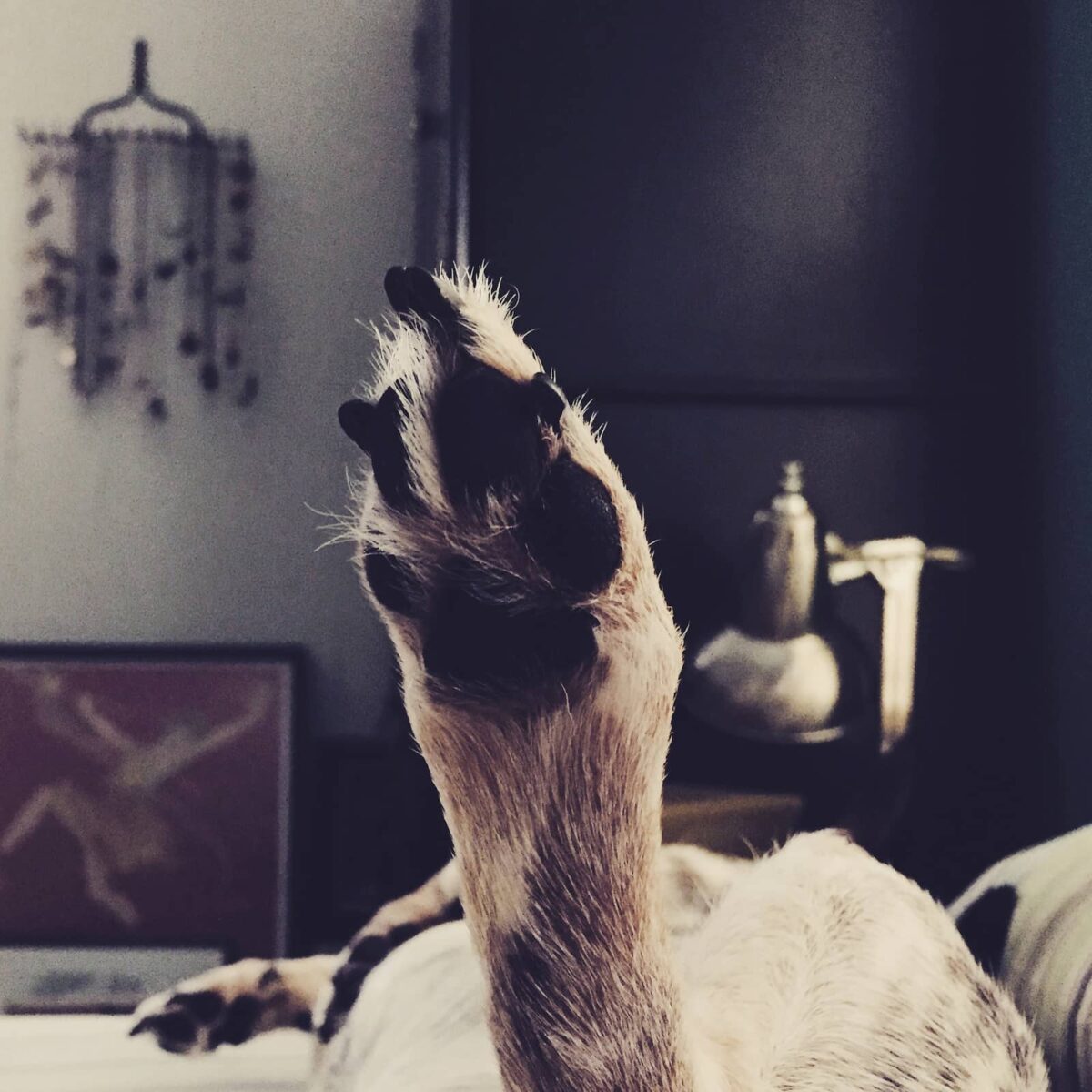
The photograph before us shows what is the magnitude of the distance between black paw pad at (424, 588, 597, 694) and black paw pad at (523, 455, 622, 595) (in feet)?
0.05

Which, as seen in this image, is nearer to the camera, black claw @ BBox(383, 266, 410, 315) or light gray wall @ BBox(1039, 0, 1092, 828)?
black claw @ BBox(383, 266, 410, 315)

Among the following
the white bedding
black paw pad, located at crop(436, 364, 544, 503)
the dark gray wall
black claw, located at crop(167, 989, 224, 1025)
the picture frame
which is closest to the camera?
black paw pad, located at crop(436, 364, 544, 503)

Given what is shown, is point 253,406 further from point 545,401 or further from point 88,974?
point 545,401

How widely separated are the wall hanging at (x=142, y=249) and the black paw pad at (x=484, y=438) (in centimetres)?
156

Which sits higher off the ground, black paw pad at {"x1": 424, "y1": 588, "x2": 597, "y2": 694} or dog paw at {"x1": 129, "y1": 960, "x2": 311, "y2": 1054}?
black paw pad at {"x1": 424, "y1": 588, "x2": 597, "y2": 694}

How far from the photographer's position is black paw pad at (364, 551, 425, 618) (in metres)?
0.33

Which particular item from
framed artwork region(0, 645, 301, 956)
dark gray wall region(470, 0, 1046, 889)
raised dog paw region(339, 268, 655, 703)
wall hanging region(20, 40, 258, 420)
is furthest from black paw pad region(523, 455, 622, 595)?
wall hanging region(20, 40, 258, 420)

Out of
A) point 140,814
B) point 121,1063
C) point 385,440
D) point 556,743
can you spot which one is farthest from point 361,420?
point 140,814

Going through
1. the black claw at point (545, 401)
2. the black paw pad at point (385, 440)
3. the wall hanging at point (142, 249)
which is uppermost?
the wall hanging at point (142, 249)

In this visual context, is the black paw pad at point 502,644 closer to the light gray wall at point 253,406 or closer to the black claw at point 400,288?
the black claw at point 400,288

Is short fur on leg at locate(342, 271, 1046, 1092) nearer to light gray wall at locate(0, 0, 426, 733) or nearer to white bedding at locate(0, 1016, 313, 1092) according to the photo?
white bedding at locate(0, 1016, 313, 1092)

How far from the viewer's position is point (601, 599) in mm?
334

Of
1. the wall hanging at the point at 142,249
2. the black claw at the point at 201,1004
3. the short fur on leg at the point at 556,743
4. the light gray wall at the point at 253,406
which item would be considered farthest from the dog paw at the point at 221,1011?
the wall hanging at the point at 142,249

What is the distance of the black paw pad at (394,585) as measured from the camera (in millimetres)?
332
